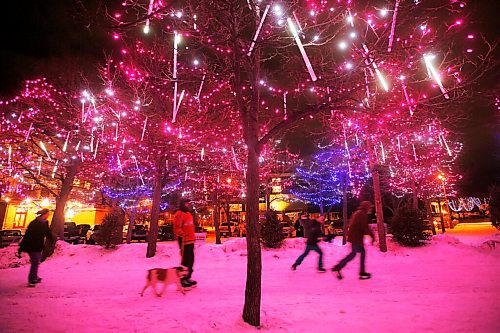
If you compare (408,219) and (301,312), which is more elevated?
(408,219)

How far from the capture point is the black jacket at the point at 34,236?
841cm

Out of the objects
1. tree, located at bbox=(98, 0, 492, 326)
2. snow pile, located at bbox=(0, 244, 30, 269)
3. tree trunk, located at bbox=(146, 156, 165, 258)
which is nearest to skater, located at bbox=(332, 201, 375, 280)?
tree, located at bbox=(98, 0, 492, 326)

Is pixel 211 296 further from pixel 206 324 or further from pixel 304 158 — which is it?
pixel 304 158

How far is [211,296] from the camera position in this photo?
268 inches

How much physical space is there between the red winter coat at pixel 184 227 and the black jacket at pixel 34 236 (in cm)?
357

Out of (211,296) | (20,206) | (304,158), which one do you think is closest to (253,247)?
(211,296)

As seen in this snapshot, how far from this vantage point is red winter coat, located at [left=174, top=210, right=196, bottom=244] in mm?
7793

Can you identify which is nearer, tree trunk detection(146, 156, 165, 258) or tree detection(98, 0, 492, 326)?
tree detection(98, 0, 492, 326)

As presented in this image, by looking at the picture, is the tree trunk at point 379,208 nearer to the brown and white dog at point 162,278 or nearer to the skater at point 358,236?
the skater at point 358,236

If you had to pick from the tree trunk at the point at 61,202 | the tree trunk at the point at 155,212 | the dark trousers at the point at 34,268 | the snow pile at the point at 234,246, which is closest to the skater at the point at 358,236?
the snow pile at the point at 234,246

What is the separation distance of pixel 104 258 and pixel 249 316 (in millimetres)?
10242

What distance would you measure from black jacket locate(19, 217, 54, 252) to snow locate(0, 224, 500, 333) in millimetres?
953

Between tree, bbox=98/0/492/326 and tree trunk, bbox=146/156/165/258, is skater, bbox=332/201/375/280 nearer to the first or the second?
tree, bbox=98/0/492/326

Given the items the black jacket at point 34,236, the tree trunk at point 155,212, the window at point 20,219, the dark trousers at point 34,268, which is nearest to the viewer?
the dark trousers at point 34,268
